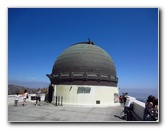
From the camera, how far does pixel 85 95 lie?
15117mm

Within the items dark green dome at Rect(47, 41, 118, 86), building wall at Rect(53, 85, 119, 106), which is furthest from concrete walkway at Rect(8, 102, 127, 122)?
dark green dome at Rect(47, 41, 118, 86)

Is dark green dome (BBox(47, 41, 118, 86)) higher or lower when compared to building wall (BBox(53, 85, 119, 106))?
higher

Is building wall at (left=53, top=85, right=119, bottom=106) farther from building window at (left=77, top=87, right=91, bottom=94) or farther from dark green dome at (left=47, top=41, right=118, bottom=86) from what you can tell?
dark green dome at (left=47, top=41, right=118, bottom=86)

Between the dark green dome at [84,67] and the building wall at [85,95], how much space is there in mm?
431

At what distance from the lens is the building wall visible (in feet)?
49.3

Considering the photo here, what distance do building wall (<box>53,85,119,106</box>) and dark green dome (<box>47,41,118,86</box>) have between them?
17.0 inches

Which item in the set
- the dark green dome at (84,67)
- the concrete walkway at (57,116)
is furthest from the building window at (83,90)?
the concrete walkway at (57,116)

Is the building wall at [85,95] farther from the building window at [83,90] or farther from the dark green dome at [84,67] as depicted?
the dark green dome at [84,67]

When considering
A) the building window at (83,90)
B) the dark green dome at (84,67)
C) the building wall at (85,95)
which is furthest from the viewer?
the dark green dome at (84,67)

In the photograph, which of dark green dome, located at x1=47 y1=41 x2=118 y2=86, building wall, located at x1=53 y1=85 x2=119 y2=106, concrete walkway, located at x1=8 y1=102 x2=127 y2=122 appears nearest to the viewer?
concrete walkway, located at x1=8 y1=102 x2=127 y2=122

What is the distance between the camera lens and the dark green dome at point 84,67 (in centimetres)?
1565

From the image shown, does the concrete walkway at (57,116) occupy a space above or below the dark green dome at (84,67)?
below
